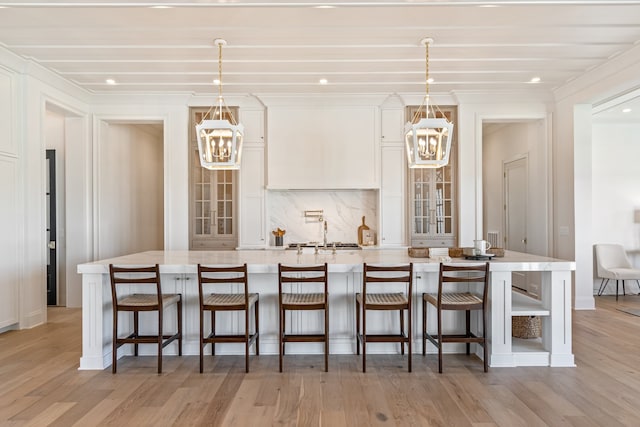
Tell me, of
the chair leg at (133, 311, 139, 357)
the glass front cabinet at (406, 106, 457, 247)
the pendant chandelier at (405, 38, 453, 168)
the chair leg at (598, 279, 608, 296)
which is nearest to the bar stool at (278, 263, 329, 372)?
the pendant chandelier at (405, 38, 453, 168)

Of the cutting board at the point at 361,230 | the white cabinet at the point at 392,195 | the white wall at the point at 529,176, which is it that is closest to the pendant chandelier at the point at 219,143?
the white cabinet at the point at 392,195

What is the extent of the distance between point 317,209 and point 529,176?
3404mm

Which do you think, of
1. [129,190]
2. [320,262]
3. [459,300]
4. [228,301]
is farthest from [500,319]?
[129,190]

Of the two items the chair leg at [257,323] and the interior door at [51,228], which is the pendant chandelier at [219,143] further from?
the interior door at [51,228]

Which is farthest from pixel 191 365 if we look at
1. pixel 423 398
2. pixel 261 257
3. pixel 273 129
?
pixel 273 129

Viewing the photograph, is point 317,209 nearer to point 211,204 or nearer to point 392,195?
point 392,195

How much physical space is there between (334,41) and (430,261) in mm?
2367

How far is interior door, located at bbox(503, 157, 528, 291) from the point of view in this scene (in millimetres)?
6508

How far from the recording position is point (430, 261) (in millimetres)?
3355

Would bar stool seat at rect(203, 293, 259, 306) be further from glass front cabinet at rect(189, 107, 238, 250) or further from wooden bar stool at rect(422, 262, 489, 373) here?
glass front cabinet at rect(189, 107, 238, 250)

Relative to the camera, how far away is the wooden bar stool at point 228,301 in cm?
315

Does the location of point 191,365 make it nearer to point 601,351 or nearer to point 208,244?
point 208,244

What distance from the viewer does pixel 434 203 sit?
5812 mm

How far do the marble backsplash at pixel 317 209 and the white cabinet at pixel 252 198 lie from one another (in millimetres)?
428
